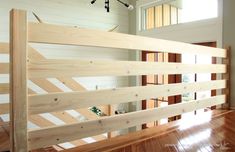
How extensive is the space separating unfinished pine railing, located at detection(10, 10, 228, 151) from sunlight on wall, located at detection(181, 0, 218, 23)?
2.19 m

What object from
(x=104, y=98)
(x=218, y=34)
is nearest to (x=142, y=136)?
(x=104, y=98)

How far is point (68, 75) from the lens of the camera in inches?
62.0

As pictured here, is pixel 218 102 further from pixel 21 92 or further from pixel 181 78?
pixel 21 92

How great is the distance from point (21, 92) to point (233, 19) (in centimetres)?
364

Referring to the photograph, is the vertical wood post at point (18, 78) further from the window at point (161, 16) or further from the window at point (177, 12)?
the window at point (161, 16)

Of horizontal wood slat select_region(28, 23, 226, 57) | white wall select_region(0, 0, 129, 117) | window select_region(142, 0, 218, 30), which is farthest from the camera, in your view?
window select_region(142, 0, 218, 30)

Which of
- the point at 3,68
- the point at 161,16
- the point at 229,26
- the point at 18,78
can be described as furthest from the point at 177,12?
the point at 18,78

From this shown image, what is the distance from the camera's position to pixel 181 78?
4.62m

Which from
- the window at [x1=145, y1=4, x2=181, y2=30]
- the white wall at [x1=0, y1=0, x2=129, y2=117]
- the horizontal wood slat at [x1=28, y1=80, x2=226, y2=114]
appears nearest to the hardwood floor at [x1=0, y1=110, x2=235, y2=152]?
the horizontal wood slat at [x1=28, y1=80, x2=226, y2=114]

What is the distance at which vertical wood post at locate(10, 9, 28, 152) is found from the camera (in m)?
1.31

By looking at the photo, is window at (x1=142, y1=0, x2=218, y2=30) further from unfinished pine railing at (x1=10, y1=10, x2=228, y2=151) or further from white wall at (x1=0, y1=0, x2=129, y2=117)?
unfinished pine railing at (x1=10, y1=10, x2=228, y2=151)

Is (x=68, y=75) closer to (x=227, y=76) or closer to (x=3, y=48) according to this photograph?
(x=3, y=48)

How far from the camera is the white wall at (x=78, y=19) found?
4091 millimetres

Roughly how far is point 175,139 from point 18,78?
1410 mm
